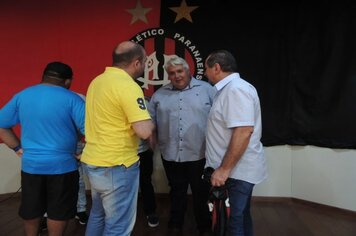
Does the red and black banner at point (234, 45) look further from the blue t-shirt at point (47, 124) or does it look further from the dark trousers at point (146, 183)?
the blue t-shirt at point (47, 124)

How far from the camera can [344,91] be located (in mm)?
2889

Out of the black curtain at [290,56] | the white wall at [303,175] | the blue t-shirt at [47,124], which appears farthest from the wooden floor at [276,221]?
the blue t-shirt at [47,124]

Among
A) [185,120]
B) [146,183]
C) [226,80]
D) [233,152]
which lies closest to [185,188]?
[146,183]

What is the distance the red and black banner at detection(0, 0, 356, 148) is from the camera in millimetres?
2936

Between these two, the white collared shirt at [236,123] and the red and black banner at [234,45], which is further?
the red and black banner at [234,45]

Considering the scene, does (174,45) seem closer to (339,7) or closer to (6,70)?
(339,7)

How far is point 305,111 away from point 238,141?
5.68 feet

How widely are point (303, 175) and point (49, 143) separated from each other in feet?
8.08

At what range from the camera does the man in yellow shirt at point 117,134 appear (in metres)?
1.51

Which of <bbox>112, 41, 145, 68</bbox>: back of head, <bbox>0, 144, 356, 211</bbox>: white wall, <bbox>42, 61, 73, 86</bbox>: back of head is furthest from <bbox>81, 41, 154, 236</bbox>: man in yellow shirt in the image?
<bbox>0, 144, 356, 211</bbox>: white wall

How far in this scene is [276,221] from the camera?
2.87m

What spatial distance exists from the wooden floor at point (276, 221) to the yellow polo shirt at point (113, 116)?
130cm

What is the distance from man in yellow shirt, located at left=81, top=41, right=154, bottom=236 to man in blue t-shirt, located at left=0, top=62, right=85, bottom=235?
10.9 inches

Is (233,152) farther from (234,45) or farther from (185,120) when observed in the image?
(234,45)
